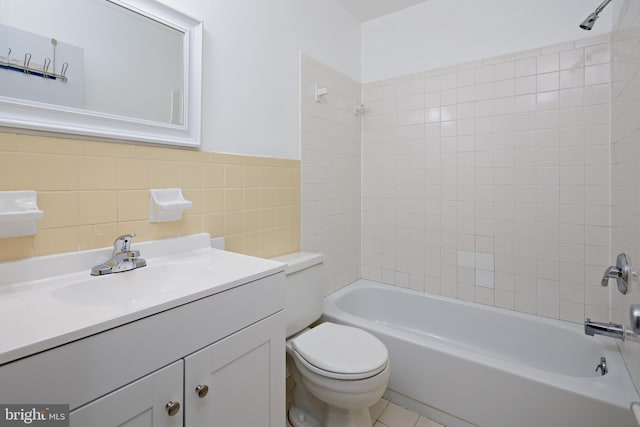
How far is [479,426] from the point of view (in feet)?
4.66

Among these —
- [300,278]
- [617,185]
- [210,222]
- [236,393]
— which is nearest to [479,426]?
[300,278]

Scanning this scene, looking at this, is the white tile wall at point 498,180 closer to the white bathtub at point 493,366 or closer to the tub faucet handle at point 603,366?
the white bathtub at point 493,366

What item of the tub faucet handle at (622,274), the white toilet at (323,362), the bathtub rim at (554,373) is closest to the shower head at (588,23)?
the tub faucet handle at (622,274)

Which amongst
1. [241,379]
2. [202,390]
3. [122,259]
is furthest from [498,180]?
[122,259]

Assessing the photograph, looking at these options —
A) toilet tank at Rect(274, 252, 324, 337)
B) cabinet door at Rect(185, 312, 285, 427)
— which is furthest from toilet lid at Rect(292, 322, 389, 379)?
cabinet door at Rect(185, 312, 285, 427)

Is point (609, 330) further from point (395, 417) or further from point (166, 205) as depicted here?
point (166, 205)

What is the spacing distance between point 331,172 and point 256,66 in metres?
0.86

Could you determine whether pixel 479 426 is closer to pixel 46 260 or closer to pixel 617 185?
pixel 617 185

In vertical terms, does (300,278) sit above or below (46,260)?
below

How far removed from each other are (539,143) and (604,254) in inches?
28.7

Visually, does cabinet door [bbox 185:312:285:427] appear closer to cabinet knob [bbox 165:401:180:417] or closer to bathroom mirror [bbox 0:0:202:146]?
cabinet knob [bbox 165:401:180:417]

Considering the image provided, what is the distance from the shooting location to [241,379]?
92 cm

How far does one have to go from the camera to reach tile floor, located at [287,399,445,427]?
153 centimetres

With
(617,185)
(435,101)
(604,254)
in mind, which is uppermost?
(435,101)
